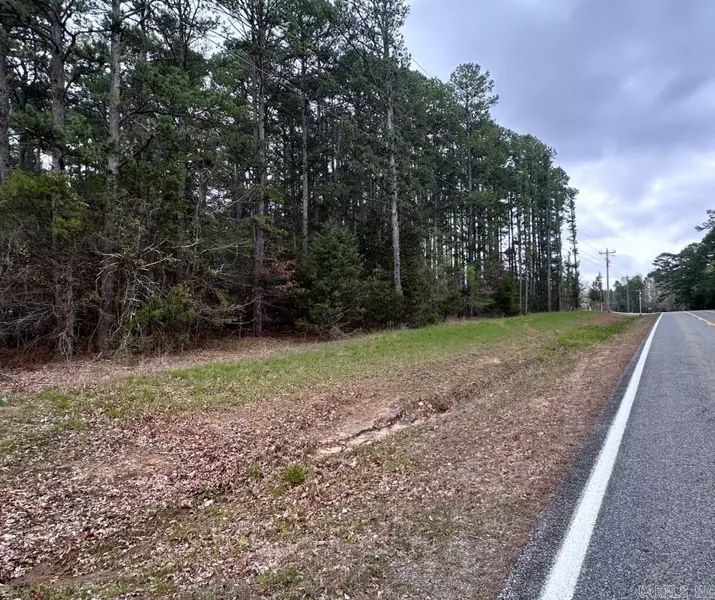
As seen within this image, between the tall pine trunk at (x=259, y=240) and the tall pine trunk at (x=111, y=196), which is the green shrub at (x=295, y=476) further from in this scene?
the tall pine trunk at (x=259, y=240)

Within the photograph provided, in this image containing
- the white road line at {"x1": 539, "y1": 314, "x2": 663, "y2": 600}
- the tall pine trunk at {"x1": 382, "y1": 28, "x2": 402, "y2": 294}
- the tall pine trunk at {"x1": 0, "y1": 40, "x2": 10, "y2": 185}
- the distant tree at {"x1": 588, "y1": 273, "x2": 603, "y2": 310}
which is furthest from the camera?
the distant tree at {"x1": 588, "y1": 273, "x2": 603, "y2": 310}

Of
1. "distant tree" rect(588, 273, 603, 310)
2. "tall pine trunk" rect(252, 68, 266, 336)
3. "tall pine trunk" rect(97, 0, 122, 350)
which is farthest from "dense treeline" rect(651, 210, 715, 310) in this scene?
"tall pine trunk" rect(97, 0, 122, 350)

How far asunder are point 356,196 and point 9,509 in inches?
884

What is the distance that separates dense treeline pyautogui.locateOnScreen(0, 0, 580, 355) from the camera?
32.9 ft

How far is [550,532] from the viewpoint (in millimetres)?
2701

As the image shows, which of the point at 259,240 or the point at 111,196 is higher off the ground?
the point at 111,196

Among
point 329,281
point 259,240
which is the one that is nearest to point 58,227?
point 259,240

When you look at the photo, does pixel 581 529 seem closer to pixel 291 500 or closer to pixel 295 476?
pixel 291 500

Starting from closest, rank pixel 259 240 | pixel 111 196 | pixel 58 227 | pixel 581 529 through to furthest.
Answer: pixel 581 529 < pixel 58 227 < pixel 111 196 < pixel 259 240

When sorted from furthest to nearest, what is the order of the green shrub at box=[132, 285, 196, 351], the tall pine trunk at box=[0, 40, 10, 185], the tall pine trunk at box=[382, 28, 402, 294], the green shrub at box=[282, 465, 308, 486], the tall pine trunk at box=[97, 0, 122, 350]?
the tall pine trunk at box=[382, 28, 402, 294] → the tall pine trunk at box=[0, 40, 10, 185] → the green shrub at box=[132, 285, 196, 351] → the tall pine trunk at box=[97, 0, 122, 350] → the green shrub at box=[282, 465, 308, 486]

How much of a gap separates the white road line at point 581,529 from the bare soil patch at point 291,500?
0.25 metres

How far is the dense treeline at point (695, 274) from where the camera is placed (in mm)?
49844

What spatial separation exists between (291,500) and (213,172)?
41.0ft

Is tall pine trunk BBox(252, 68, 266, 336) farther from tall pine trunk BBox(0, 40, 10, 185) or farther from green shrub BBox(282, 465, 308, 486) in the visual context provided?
green shrub BBox(282, 465, 308, 486)
